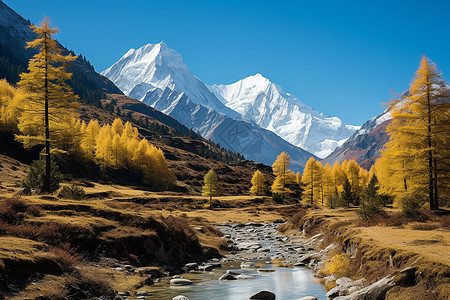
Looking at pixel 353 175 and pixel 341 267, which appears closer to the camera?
pixel 341 267

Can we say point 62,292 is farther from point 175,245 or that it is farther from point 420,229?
point 420,229

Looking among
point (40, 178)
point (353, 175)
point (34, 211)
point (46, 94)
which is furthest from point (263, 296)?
point (353, 175)

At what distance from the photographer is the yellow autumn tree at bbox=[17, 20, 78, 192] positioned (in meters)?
27.4

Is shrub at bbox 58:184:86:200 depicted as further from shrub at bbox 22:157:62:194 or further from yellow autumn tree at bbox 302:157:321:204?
yellow autumn tree at bbox 302:157:321:204

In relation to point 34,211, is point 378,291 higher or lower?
lower

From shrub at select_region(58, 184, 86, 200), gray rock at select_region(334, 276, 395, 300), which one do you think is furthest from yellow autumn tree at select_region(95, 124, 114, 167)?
gray rock at select_region(334, 276, 395, 300)

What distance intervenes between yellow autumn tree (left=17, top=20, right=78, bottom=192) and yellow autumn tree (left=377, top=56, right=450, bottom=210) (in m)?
31.5

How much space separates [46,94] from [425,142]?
35.1 m

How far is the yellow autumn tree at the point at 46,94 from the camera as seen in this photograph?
27.4 m

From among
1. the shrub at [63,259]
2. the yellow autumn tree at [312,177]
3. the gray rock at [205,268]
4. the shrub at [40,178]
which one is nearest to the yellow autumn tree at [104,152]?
the yellow autumn tree at [312,177]

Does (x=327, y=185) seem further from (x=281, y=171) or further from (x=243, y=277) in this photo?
(x=243, y=277)

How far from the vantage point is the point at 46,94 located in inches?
1104

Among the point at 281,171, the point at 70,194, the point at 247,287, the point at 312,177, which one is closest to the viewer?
the point at 247,287

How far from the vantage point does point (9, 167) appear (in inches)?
2911
